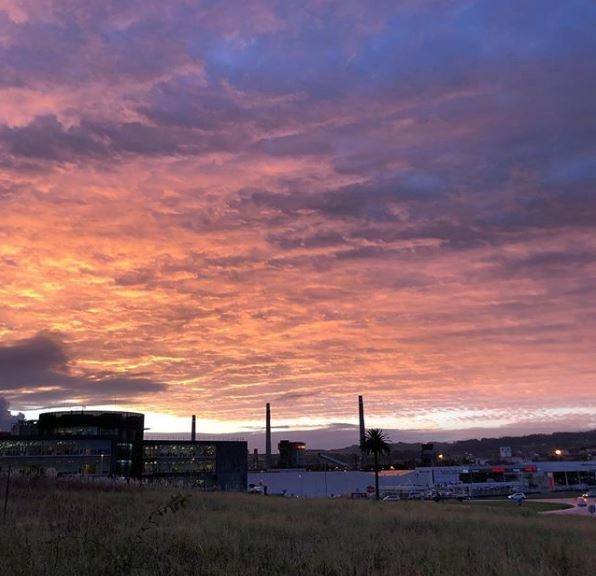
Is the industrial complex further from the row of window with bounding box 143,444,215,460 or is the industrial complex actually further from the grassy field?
the grassy field

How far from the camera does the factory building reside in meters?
112

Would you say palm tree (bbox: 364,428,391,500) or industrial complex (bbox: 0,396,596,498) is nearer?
palm tree (bbox: 364,428,391,500)

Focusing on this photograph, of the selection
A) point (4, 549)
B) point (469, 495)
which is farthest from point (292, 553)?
point (469, 495)

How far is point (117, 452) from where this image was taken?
389 feet

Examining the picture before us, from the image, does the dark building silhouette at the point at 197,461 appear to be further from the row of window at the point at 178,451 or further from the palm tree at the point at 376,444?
the palm tree at the point at 376,444

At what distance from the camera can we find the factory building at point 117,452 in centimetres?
11156

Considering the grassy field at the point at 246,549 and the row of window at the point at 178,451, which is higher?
the row of window at the point at 178,451

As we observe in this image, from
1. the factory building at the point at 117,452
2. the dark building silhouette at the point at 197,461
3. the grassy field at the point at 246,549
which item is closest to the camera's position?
the grassy field at the point at 246,549

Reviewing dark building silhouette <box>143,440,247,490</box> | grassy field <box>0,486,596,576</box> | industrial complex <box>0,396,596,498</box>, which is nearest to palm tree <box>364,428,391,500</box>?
industrial complex <box>0,396,596,498</box>

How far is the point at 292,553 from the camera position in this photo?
11.9m

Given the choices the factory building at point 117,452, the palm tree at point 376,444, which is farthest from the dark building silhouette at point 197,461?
the palm tree at point 376,444

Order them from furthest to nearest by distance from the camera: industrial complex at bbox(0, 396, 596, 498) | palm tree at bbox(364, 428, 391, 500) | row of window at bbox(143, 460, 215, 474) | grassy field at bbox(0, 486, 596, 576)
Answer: row of window at bbox(143, 460, 215, 474)
industrial complex at bbox(0, 396, 596, 498)
palm tree at bbox(364, 428, 391, 500)
grassy field at bbox(0, 486, 596, 576)

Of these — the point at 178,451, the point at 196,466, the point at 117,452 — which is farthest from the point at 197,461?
the point at 117,452

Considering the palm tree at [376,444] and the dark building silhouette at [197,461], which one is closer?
the palm tree at [376,444]
